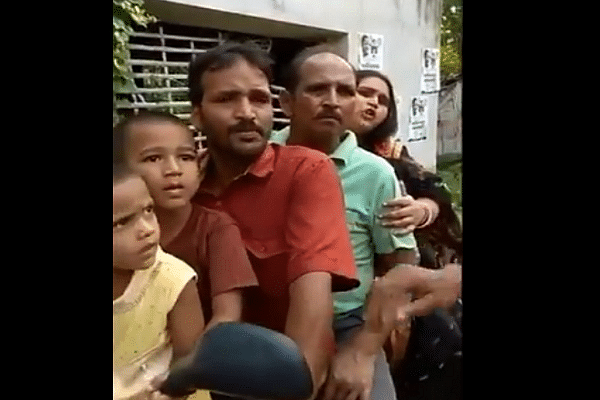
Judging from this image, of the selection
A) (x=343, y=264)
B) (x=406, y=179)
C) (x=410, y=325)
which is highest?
(x=406, y=179)

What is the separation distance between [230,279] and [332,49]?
701 millimetres

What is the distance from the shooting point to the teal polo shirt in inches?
101

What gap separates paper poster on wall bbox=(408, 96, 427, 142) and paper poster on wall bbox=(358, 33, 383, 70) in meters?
0.14

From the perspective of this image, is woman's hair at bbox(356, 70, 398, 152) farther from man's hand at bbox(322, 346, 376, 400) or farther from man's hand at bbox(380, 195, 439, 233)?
man's hand at bbox(322, 346, 376, 400)

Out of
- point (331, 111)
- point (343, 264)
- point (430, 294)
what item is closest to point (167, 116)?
point (331, 111)

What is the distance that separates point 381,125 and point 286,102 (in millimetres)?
283

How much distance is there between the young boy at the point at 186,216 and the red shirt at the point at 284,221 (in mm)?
34

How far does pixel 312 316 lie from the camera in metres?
2.52

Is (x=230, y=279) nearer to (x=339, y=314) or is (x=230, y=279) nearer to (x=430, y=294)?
(x=339, y=314)

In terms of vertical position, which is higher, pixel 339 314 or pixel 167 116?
pixel 167 116

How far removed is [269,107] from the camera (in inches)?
99.7

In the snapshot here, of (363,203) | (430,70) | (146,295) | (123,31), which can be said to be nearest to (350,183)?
(363,203)

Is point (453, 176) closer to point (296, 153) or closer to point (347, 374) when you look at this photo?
point (296, 153)

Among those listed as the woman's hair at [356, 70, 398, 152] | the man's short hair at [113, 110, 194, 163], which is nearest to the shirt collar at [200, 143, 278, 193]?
the man's short hair at [113, 110, 194, 163]
